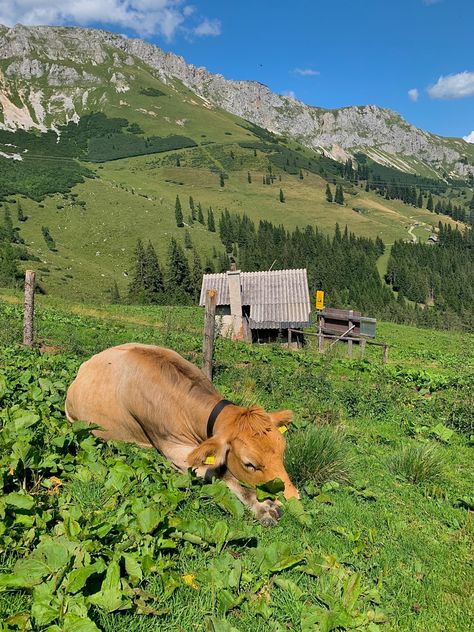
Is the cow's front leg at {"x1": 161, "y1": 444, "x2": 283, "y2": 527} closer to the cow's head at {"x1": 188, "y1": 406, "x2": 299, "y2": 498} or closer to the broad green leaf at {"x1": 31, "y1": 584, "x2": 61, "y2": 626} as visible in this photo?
the cow's head at {"x1": 188, "y1": 406, "x2": 299, "y2": 498}

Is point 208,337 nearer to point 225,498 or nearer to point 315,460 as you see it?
point 315,460

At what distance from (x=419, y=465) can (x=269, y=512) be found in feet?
12.5

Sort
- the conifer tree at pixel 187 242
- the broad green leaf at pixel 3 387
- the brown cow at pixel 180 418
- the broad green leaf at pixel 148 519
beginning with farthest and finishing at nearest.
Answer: the conifer tree at pixel 187 242, the broad green leaf at pixel 3 387, the brown cow at pixel 180 418, the broad green leaf at pixel 148 519

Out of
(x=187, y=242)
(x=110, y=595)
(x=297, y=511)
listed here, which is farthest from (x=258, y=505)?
(x=187, y=242)

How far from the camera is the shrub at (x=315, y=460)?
6.73 m

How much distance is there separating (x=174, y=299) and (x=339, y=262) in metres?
63.9

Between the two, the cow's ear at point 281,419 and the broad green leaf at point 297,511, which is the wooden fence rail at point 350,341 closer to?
the cow's ear at point 281,419

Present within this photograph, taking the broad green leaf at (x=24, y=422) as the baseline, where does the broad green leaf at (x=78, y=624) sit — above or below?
below

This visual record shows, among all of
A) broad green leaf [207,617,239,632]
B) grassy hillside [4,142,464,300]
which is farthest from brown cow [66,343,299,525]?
grassy hillside [4,142,464,300]

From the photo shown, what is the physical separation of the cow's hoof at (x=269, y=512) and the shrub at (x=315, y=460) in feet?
5.03

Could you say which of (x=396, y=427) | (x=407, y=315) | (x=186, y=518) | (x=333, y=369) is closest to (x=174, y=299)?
(x=407, y=315)

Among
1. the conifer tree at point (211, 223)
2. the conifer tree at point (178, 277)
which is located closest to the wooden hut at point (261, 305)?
the conifer tree at point (178, 277)

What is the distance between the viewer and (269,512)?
200 inches

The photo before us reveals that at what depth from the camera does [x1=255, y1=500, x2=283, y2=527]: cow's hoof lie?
5031 millimetres
